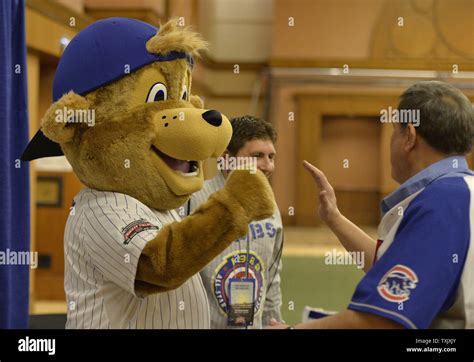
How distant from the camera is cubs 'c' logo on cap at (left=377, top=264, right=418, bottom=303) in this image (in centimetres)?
137

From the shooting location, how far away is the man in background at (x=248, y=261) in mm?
2367

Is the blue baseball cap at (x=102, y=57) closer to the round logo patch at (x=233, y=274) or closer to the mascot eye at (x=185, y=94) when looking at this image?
the mascot eye at (x=185, y=94)

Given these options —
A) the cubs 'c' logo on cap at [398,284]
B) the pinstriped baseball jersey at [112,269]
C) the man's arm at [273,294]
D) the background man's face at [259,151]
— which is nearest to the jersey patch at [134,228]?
the pinstriped baseball jersey at [112,269]

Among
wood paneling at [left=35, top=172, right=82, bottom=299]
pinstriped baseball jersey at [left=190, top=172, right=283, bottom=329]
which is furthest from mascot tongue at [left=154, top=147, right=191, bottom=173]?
wood paneling at [left=35, top=172, right=82, bottom=299]

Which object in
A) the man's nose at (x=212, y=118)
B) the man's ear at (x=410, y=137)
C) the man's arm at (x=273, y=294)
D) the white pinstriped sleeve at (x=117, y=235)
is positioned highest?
the man's nose at (x=212, y=118)

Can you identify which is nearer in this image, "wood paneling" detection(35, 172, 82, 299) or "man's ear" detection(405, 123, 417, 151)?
"man's ear" detection(405, 123, 417, 151)

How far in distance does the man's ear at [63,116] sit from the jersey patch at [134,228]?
301 mm

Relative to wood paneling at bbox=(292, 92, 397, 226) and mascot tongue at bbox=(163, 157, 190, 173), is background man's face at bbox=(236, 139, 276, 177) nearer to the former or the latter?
mascot tongue at bbox=(163, 157, 190, 173)

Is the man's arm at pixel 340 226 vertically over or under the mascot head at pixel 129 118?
under

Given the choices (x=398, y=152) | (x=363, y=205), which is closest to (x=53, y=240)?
(x=398, y=152)

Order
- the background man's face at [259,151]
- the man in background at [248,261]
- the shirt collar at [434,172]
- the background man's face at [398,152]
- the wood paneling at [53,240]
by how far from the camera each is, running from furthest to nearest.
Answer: the wood paneling at [53,240], the background man's face at [259,151], the man in background at [248,261], the background man's face at [398,152], the shirt collar at [434,172]

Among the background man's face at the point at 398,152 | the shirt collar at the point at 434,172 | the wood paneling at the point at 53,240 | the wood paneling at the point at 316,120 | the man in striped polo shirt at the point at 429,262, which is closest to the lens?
the man in striped polo shirt at the point at 429,262
